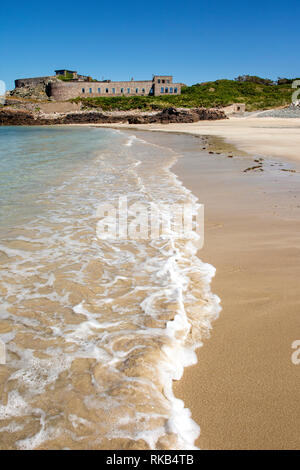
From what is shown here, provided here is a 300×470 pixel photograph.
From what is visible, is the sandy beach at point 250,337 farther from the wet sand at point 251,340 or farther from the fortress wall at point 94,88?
the fortress wall at point 94,88

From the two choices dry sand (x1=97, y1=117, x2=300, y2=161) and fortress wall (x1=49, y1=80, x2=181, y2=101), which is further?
fortress wall (x1=49, y1=80, x2=181, y2=101)

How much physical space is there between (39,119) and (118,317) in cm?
5885

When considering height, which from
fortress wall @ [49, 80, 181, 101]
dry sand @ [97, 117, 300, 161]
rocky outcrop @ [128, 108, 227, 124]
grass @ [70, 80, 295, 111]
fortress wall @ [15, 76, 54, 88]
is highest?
fortress wall @ [15, 76, 54, 88]

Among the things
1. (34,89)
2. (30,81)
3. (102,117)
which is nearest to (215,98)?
(102,117)

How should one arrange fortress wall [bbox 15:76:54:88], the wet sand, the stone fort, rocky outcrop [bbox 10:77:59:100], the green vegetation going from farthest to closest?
fortress wall [bbox 15:76:54:88], rocky outcrop [bbox 10:77:59:100], the stone fort, the green vegetation, the wet sand

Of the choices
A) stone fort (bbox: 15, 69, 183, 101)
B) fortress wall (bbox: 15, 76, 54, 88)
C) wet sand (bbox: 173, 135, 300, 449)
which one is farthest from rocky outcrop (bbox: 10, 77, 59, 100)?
wet sand (bbox: 173, 135, 300, 449)

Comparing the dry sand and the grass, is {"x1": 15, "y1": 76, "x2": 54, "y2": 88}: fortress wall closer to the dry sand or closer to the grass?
the grass

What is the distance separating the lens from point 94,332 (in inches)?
88.0

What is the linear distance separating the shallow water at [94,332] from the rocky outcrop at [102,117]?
37.0 meters

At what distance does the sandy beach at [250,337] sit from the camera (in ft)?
5.11

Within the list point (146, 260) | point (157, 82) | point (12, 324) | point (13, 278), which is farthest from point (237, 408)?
point (157, 82)

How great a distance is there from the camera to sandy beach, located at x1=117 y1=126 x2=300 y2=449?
1.56 m

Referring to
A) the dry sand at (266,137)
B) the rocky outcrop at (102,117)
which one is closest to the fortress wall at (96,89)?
the rocky outcrop at (102,117)

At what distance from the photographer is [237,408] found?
1.64m
